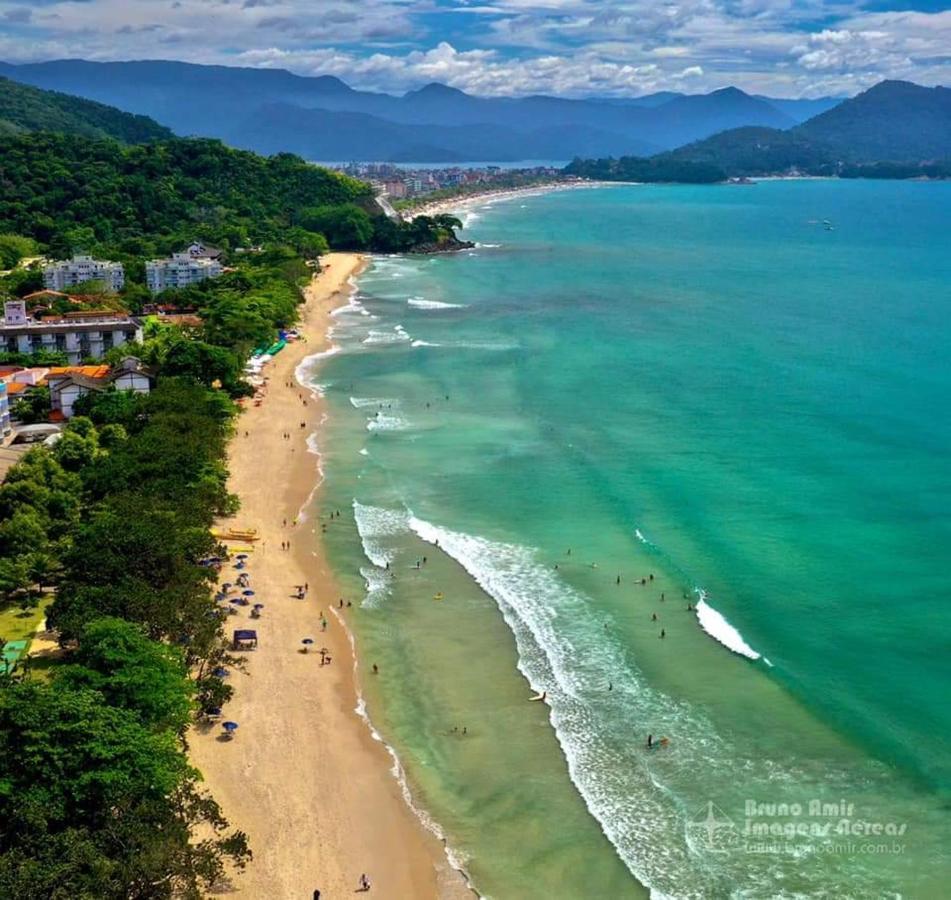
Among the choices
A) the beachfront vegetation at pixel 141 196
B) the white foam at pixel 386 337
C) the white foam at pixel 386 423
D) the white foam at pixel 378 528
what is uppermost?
the beachfront vegetation at pixel 141 196

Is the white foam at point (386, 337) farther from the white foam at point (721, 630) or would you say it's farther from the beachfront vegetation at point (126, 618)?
the white foam at point (721, 630)

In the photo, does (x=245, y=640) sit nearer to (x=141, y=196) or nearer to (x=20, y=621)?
(x=20, y=621)

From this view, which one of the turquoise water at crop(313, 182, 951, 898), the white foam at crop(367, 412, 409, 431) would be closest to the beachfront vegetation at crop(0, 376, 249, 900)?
the turquoise water at crop(313, 182, 951, 898)

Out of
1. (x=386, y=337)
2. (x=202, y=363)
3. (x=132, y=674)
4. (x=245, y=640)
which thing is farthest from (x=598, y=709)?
(x=386, y=337)

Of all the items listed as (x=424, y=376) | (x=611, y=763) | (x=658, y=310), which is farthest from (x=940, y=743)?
(x=658, y=310)

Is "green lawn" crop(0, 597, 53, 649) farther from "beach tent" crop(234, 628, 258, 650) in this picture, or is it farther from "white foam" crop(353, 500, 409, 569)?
"white foam" crop(353, 500, 409, 569)

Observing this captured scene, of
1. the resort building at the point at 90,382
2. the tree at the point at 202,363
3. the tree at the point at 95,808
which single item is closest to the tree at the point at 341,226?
the tree at the point at 202,363
